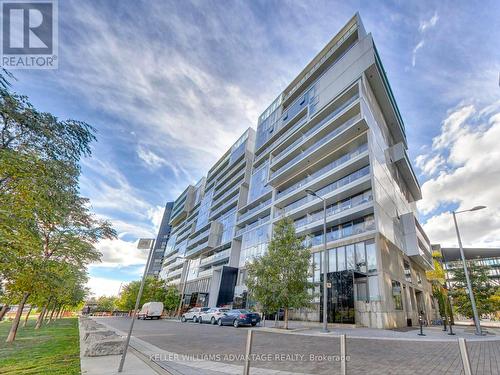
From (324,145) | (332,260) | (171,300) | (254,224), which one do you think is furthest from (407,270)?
(171,300)

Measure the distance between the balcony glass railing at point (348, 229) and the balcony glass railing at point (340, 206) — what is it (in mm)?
1733

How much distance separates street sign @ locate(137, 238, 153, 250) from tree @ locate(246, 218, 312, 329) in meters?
13.4

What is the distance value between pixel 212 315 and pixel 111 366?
66.5 ft

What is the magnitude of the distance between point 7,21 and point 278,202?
108 feet

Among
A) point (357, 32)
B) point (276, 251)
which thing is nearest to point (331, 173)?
point (276, 251)

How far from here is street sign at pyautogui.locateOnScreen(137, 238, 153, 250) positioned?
7320 millimetres

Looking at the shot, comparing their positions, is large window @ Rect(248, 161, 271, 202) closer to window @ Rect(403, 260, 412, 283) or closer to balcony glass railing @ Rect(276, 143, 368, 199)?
balcony glass railing @ Rect(276, 143, 368, 199)

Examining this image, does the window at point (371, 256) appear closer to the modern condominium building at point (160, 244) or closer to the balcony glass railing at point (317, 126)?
the balcony glass railing at point (317, 126)

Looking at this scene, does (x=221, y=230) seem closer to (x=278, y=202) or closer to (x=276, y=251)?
(x=278, y=202)

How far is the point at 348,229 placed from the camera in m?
25.9

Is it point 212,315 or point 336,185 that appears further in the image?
point 336,185

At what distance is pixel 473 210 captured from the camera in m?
17.2

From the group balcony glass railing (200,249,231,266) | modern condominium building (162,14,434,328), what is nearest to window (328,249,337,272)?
modern condominium building (162,14,434,328)

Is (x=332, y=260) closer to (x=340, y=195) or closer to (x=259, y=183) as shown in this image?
(x=340, y=195)
